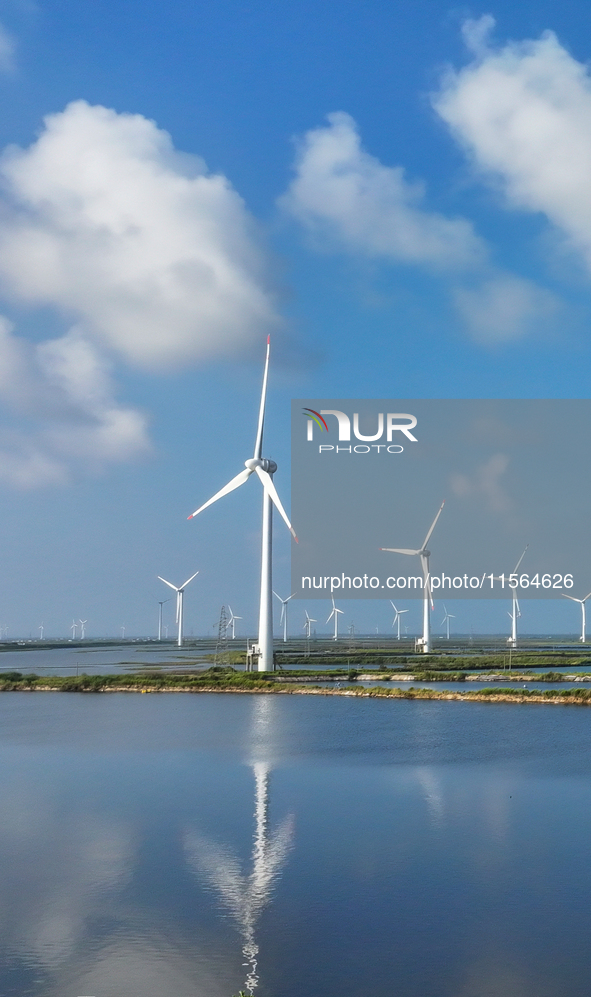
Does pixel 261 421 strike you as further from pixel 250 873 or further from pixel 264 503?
pixel 250 873

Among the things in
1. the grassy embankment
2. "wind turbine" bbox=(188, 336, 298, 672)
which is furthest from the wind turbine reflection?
"wind turbine" bbox=(188, 336, 298, 672)

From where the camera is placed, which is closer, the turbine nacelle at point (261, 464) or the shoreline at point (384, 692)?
the shoreline at point (384, 692)

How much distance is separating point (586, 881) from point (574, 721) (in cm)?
3196

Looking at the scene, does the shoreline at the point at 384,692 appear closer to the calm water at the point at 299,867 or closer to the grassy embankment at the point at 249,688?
the grassy embankment at the point at 249,688

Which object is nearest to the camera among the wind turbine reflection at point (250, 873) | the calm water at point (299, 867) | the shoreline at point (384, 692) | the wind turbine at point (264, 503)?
the calm water at point (299, 867)

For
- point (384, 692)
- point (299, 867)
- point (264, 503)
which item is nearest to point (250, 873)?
point (299, 867)

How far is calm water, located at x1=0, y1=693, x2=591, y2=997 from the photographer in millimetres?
15320

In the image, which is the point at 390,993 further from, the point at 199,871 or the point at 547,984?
the point at 199,871

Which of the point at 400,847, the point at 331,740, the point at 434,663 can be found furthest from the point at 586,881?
the point at 434,663

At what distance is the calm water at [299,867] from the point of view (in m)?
15.3

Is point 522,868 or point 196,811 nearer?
point 522,868

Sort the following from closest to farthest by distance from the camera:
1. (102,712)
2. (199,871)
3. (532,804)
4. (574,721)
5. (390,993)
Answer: (390,993) < (199,871) < (532,804) < (574,721) < (102,712)

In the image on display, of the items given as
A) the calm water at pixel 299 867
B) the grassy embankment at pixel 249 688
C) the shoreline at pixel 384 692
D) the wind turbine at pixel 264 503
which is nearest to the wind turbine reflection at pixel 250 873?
the calm water at pixel 299 867

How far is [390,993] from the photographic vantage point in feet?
47.0
